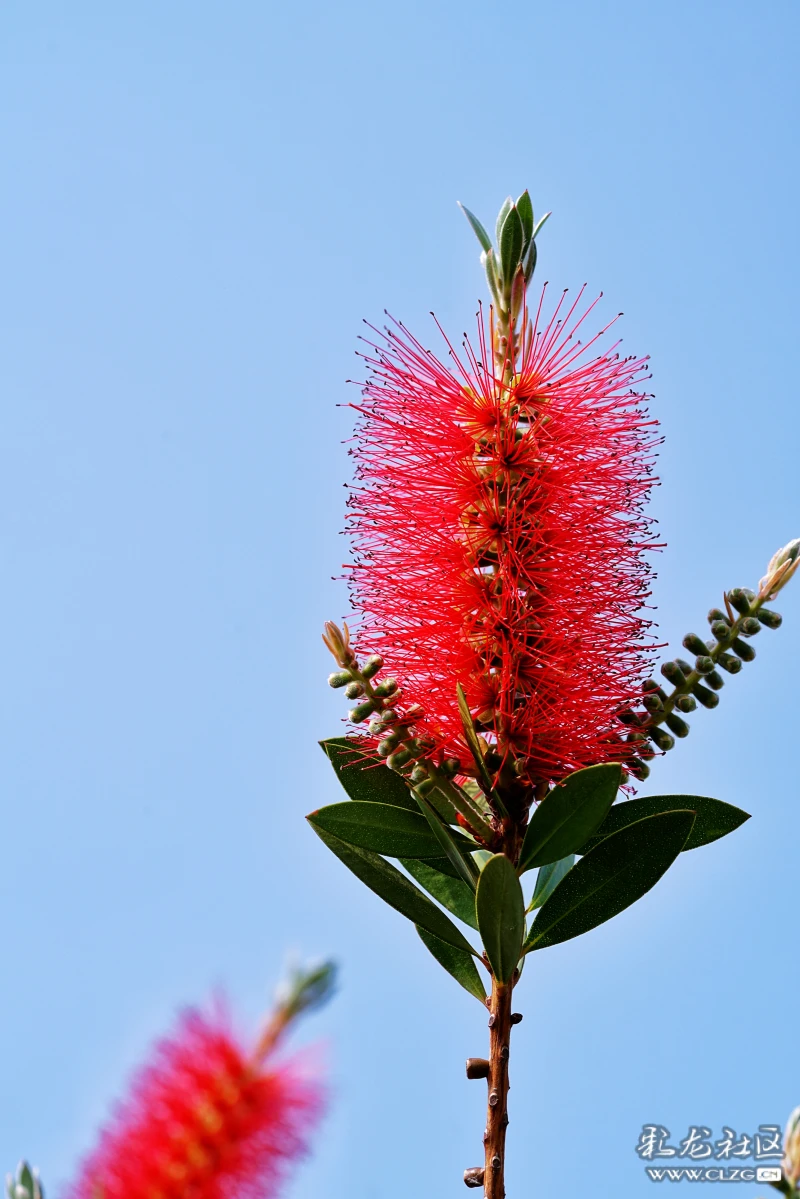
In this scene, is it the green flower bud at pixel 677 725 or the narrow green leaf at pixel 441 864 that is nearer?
the green flower bud at pixel 677 725

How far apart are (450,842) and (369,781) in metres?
0.22

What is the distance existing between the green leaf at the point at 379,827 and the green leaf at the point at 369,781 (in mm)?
63

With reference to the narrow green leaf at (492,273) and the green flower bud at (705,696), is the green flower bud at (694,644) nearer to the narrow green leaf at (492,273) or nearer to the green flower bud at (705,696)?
the green flower bud at (705,696)

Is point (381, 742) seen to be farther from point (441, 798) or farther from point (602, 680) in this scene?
point (602, 680)

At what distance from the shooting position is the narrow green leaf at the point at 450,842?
6.66 ft

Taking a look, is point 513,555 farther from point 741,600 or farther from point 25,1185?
point 25,1185

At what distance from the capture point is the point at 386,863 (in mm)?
2246

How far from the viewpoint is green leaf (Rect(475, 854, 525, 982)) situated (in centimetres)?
193

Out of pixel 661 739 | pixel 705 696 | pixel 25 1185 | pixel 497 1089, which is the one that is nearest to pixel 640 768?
pixel 661 739

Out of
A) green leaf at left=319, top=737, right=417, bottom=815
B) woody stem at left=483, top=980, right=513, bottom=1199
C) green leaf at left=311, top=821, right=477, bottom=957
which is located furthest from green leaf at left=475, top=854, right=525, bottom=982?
green leaf at left=319, top=737, right=417, bottom=815

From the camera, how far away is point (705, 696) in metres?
2.04

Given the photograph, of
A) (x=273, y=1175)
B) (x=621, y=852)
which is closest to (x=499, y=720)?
(x=621, y=852)

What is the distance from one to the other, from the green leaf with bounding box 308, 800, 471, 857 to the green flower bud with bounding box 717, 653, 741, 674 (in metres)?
0.49

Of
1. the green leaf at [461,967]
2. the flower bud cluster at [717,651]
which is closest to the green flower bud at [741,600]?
the flower bud cluster at [717,651]
